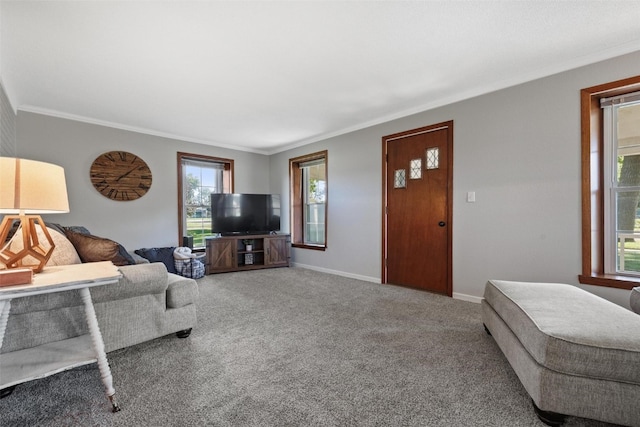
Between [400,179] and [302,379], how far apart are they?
2.83 m

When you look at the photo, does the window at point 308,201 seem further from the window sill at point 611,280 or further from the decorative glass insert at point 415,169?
the window sill at point 611,280

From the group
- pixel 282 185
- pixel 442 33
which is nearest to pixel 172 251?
pixel 282 185

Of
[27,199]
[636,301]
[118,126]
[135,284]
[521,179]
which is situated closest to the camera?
[27,199]

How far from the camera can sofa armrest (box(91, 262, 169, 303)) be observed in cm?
178

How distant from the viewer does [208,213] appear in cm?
517

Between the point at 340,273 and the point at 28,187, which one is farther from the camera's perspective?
the point at 340,273

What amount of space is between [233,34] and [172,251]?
3372mm

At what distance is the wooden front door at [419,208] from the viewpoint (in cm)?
333

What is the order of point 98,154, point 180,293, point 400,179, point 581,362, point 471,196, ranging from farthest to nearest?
point 98,154 < point 400,179 < point 471,196 < point 180,293 < point 581,362

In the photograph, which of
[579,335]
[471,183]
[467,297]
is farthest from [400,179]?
[579,335]

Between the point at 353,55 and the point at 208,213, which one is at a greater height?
the point at 353,55

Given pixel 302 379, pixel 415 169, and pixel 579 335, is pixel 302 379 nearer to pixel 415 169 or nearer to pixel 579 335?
pixel 579 335

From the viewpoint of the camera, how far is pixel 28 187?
55.4 inches

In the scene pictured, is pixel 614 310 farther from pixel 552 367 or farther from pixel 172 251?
pixel 172 251
